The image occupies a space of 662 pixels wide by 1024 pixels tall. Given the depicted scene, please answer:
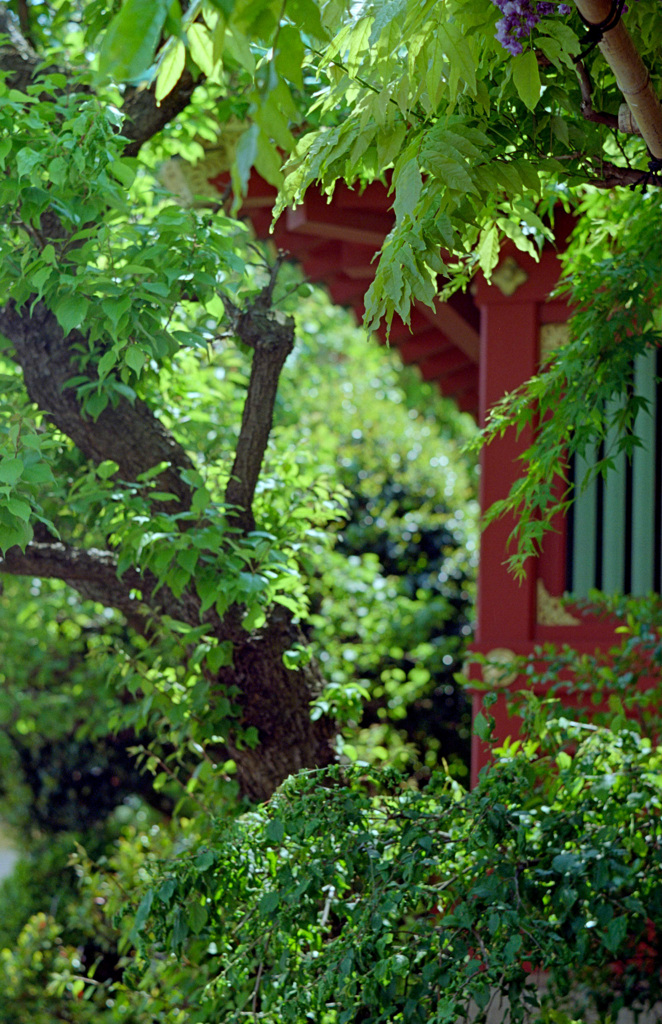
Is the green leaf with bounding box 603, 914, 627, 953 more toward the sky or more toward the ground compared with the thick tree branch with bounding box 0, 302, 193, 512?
more toward the ground

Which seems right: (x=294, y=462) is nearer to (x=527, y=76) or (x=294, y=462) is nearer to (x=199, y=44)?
(x=527, y=76)

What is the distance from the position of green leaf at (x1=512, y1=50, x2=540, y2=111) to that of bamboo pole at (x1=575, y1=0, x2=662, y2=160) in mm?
112

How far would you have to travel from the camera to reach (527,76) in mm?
1807

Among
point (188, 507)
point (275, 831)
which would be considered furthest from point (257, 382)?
point (275, 831)

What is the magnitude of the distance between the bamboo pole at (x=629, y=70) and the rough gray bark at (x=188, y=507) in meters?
1.62

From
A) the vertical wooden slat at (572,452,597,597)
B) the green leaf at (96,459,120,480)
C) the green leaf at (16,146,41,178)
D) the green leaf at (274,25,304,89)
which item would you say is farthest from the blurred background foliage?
the green leaf at (274,25,304,89)

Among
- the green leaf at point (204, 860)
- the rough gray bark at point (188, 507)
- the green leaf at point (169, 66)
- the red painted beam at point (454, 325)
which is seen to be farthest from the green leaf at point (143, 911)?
the red painted beam at point (454, 325)

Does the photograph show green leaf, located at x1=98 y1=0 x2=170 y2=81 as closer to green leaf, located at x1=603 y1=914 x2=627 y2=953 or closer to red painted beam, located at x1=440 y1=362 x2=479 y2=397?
green leaf, located at x1=603 y1=914 x2=627 y2=953

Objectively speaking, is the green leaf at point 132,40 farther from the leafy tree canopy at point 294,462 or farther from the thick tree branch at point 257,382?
the thick tree branch at point 257,382

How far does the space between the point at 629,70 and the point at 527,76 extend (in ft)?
0.55

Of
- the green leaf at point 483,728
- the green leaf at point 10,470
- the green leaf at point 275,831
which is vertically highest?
the green leaf at point 10,470

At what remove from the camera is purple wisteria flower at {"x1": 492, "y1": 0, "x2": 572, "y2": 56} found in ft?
5.69

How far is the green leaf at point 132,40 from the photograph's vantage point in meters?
1.15

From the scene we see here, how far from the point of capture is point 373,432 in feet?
28.6
